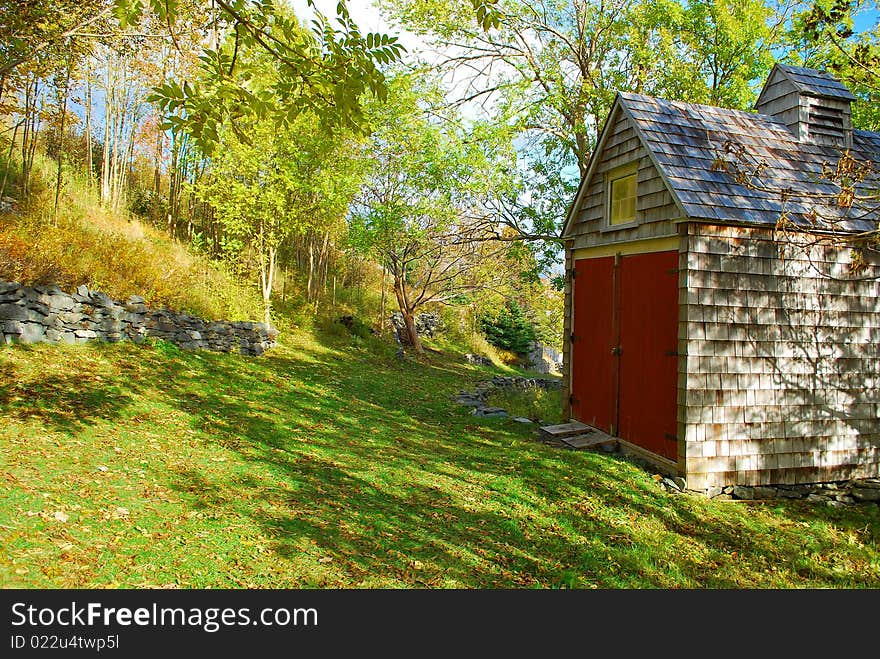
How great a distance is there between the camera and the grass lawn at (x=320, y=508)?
4.19 m

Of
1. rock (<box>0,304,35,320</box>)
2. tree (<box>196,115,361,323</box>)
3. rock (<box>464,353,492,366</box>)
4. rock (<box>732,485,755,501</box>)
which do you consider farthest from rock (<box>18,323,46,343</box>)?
rock (<box>464,353,492,366</box>)

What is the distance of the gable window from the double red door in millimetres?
640

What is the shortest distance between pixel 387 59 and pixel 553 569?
4678mm

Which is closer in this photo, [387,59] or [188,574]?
[188,574]

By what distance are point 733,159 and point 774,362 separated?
9.83 ft

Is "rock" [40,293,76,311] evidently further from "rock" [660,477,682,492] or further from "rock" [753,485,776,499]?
"rock" [753,485,776,499]

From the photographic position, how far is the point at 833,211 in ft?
25.1

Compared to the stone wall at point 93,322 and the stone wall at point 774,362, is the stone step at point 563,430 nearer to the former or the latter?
the stone wall at point 774,362

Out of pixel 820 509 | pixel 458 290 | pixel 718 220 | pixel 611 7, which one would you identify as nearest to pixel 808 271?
pixel 718 220

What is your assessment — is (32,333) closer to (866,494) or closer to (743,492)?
(743,492)

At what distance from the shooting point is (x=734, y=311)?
7.19 m

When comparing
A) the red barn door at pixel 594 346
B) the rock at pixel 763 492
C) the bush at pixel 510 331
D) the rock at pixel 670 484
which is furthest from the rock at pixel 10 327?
the bush at pixel 510 331

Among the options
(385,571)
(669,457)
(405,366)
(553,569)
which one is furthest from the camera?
(405,366)

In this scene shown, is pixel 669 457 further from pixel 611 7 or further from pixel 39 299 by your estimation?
pixel 611 7
